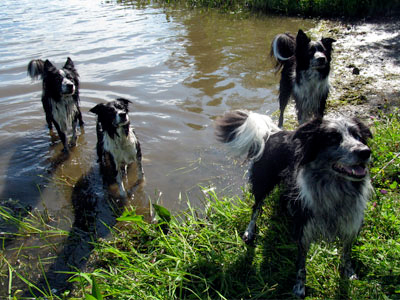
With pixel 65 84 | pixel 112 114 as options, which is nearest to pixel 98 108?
pixel 112 114

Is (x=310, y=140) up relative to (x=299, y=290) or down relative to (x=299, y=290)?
up

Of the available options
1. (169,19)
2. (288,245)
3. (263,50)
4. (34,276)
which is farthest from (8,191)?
(169,19)

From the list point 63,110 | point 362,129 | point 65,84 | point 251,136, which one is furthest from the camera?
point 63,110

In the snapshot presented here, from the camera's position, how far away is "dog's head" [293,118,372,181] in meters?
2.14

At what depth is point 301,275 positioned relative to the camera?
8.14ft

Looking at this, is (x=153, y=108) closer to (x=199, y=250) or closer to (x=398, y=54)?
(x=199, y=250)

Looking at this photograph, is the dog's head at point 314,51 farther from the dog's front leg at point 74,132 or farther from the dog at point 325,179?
the dog's front leg at point 74,132

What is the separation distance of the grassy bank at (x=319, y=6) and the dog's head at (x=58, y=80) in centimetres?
1000

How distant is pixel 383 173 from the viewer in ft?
10.7

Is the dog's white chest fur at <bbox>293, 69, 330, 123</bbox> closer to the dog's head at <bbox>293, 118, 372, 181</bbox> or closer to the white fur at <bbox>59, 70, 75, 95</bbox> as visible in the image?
the dog's head at <bbox>293, 118, 372, 181</bbox>

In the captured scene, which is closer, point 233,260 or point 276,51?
point 233,260

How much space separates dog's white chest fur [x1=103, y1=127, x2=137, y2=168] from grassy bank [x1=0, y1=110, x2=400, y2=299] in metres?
1.17

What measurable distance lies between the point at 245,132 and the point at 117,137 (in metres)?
1.97

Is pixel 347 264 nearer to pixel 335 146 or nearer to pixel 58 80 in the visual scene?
pixel 335 146
